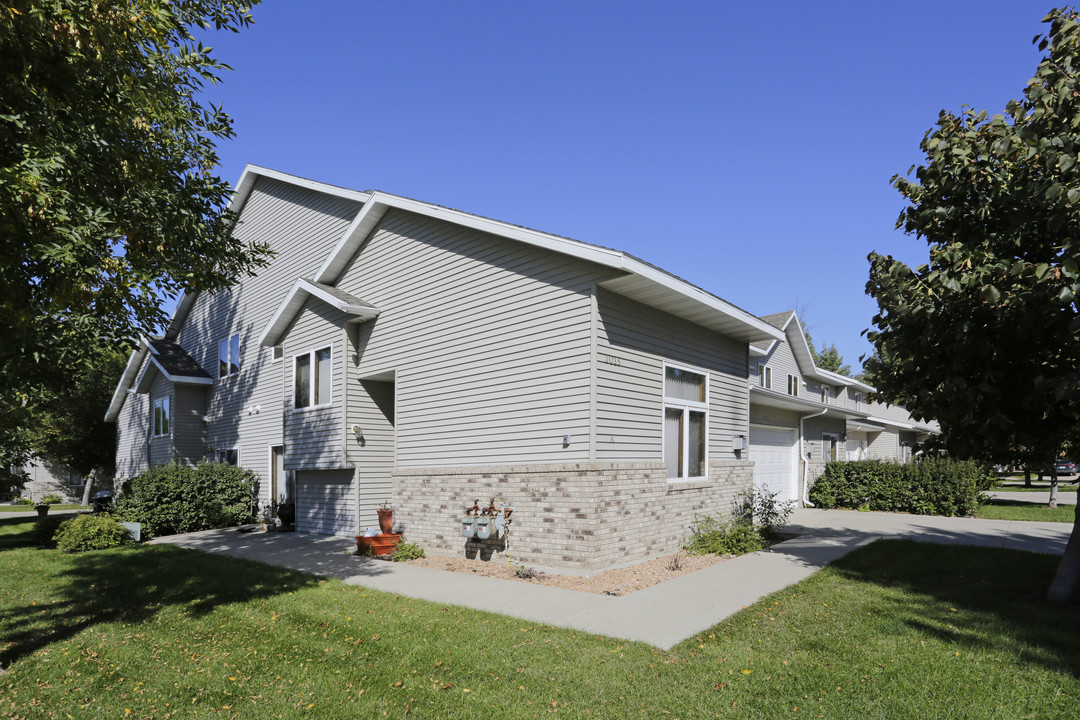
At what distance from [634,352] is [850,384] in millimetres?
26122

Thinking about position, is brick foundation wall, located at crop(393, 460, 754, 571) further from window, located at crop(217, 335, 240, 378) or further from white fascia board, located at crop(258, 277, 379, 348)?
window, located at crop(217, 335, 240, 378)

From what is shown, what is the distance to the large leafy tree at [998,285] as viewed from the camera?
6.60 metres

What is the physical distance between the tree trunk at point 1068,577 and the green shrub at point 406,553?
937 centimetres

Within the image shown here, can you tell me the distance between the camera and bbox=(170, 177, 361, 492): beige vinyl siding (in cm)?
1795

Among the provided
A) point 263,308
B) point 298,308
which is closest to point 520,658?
point 298,308

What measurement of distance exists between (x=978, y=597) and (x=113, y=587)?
471 inches

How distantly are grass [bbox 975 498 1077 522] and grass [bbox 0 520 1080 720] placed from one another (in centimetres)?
1097

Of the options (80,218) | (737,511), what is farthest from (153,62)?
(737,511)

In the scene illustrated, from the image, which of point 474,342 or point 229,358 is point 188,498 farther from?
point 474,342

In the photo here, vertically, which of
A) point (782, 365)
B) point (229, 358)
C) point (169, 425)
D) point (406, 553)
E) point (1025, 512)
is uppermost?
point (782, 365)

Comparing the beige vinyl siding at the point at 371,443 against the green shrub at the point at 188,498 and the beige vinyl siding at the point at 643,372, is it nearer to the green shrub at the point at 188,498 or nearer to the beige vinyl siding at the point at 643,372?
the green shrub at the point at 188,498

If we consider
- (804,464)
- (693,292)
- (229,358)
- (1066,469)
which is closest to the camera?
(693,292)

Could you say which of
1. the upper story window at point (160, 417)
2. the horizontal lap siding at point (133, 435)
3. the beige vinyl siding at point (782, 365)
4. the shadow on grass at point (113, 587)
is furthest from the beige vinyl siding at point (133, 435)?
the beige vinyl siding at point (782, 365)

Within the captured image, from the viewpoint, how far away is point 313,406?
15.6 m
